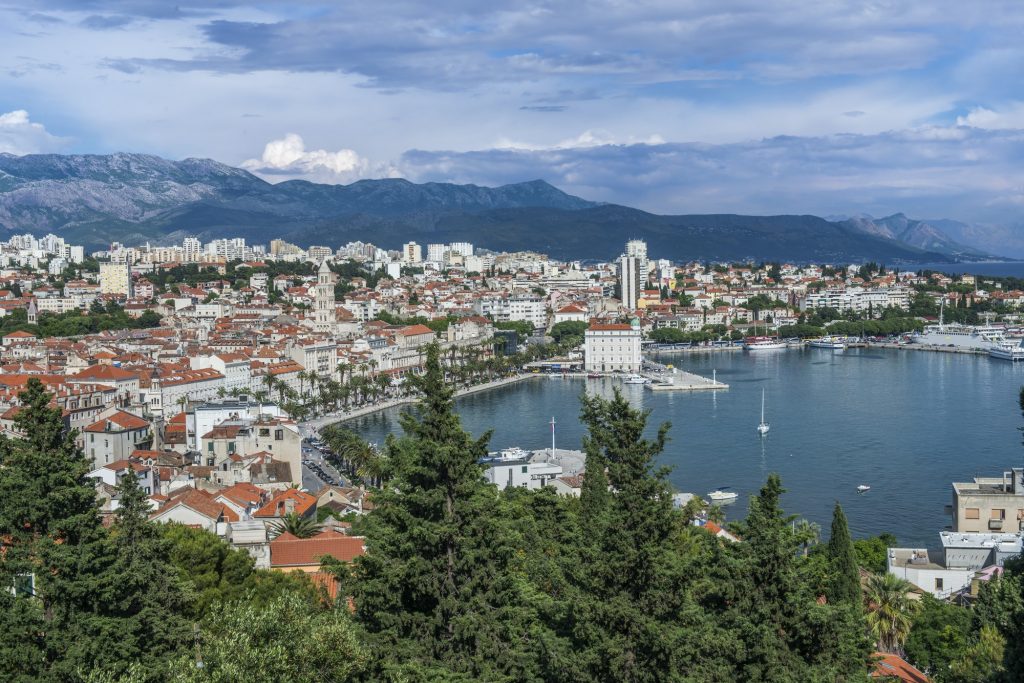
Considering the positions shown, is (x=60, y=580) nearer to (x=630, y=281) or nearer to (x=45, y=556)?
(x=45, y=556)

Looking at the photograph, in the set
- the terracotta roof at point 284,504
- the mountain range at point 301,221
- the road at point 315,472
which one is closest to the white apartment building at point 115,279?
the road at point 315,472

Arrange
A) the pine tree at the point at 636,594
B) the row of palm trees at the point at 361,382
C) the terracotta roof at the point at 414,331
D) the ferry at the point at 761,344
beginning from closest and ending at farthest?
the pine tree at the point at 636,594, the row of palm trees at the point at 361,382, the terracotta roof at the point at 414,331, the ferry at the point at 761,344

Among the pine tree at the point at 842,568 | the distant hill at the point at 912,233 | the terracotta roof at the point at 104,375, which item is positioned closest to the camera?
the pine tree at the point at 842,568

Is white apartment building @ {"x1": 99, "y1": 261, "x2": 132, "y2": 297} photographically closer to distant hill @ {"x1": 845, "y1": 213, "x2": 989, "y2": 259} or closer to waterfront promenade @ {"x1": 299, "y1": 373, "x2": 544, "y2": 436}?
waterfront promenade @ {"x1": 299, "y1": 373, "x2": 544, "y2": 436}

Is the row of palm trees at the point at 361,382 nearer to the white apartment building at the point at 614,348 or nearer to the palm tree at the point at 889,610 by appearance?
the white apartment building at the point at 614,348

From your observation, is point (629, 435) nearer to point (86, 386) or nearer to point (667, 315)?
point (86, 386)

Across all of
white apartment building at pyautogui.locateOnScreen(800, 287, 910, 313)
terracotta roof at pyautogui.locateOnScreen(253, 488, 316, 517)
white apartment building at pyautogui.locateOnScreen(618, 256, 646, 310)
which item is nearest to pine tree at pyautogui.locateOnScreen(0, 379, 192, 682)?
terracotta roof at pyautogui.locateOnScreen(253, 488, 316, 517)

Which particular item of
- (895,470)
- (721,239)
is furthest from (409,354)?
(721,239)
